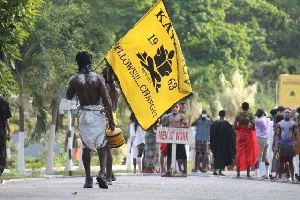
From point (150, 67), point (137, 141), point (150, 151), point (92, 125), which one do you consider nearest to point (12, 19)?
point (150, 67)

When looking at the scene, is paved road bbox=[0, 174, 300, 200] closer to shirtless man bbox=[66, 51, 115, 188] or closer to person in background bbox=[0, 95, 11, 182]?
shirtless man bbox=[66, 51, 115, 188]

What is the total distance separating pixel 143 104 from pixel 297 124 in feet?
21.7

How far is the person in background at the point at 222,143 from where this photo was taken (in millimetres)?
34344

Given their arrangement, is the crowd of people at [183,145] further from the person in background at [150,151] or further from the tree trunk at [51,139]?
the tree trunk at [51,139]

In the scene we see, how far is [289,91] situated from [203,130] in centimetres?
1106

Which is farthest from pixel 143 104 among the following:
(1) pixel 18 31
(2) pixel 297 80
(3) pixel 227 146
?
(2) pixel 297 80

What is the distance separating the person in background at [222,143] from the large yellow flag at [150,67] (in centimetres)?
977

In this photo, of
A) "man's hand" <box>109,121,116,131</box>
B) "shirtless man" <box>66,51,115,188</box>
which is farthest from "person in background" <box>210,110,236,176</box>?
"shirtless man" <box>66,51,115,188</box>

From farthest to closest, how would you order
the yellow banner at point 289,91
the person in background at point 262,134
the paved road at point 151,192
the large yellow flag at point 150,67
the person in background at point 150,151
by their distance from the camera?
the yellow banner at point 289,91
the person in background at point 150,151
the person in background at point 262,134
the large yellow flag at point 150,67
the paved road at point 151,192

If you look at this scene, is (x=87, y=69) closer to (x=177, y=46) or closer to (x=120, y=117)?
(x=177, y=46)

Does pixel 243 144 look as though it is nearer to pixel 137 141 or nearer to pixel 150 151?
pixel 150 151

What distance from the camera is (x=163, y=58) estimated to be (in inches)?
965

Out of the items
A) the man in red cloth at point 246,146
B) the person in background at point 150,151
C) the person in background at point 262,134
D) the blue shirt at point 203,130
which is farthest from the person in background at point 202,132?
the man in red cloth at point 246,146

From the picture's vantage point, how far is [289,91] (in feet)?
155
